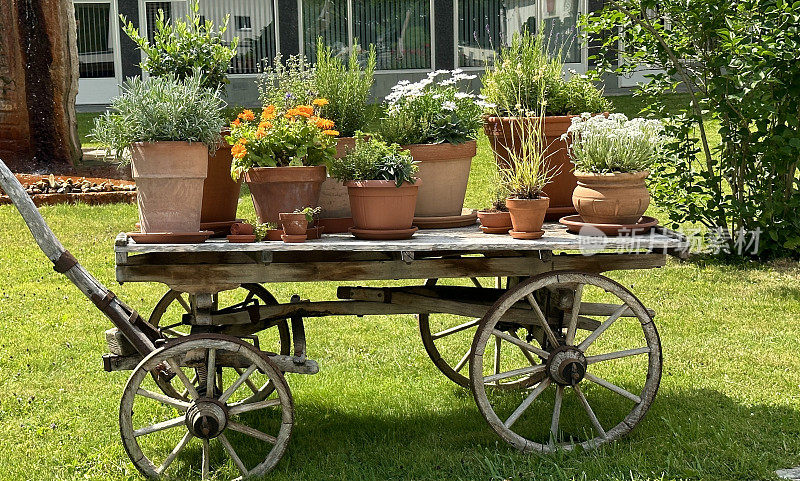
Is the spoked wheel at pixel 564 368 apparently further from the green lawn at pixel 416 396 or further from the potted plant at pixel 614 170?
the potted plant at pixel 614 170

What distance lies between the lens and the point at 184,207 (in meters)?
3.63

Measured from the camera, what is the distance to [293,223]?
11.9 ft

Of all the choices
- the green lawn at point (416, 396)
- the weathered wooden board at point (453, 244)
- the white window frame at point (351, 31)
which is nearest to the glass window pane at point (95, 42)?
the white window frame at point (351, 31)

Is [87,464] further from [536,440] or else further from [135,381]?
[536,440]

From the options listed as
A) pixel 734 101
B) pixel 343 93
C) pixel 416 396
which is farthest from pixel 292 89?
pixel 734 101

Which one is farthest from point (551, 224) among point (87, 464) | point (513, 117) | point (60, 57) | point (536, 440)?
point (60, 57)

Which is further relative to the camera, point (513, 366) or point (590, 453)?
point (513, 366)

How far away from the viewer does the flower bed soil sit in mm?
9664

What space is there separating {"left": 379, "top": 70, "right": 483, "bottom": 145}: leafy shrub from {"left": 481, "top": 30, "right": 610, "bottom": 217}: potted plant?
6.0 inches

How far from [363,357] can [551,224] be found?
5.51ft

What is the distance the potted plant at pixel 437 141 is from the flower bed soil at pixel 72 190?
6.33 m

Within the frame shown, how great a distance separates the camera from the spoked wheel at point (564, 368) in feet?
12.1

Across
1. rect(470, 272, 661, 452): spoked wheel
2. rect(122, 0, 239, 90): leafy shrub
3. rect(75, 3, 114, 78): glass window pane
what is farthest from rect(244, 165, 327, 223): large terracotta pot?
rect(75, 3, 114, 78): glass window pane

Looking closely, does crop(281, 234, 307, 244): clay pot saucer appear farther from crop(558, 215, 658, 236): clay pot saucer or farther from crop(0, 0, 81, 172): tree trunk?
crop(0, 0, 81, 172): tree trunk
